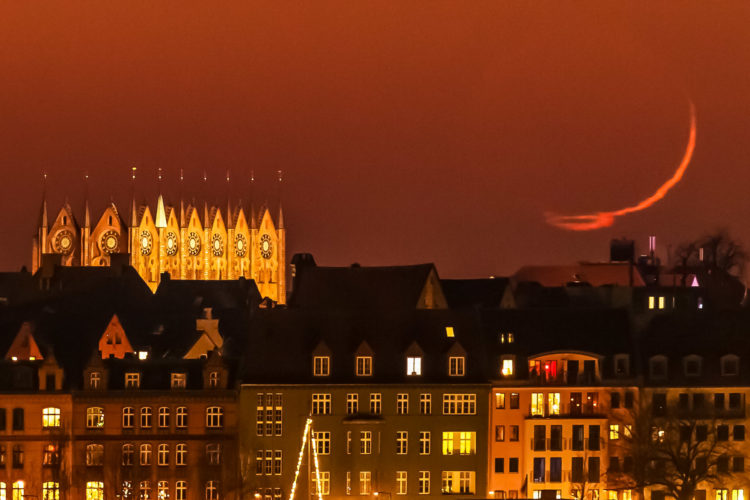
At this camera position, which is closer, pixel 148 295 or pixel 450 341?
pixel 450 341

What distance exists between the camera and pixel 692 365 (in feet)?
404

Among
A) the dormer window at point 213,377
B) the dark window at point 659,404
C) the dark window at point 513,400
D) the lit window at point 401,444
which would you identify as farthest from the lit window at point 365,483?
the dark window at point 659,404

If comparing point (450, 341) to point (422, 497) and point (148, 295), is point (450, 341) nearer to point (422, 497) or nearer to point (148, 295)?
point (422, 497)

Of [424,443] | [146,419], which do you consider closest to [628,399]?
[424,443]

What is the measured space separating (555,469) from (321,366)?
13.5 m

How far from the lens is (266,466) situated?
118 m

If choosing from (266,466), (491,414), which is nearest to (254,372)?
(266,466)

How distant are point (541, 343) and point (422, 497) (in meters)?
11.5

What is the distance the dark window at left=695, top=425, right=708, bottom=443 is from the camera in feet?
392

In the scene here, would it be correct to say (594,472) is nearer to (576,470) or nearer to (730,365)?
(576,470)

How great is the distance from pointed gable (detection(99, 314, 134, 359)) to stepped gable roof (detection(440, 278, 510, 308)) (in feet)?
95.0

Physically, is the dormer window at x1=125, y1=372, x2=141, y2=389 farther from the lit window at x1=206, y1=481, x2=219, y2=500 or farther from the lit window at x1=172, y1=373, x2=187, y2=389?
the lit window at x1=206, y1=481, x2=219, y2=500

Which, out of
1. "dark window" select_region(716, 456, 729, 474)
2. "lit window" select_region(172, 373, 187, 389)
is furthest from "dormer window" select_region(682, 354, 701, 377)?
"lit window" select_region(172, 373, 187, 389)

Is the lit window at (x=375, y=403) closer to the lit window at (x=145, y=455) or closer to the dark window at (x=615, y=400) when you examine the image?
the lit window at (x=145, y=455)
